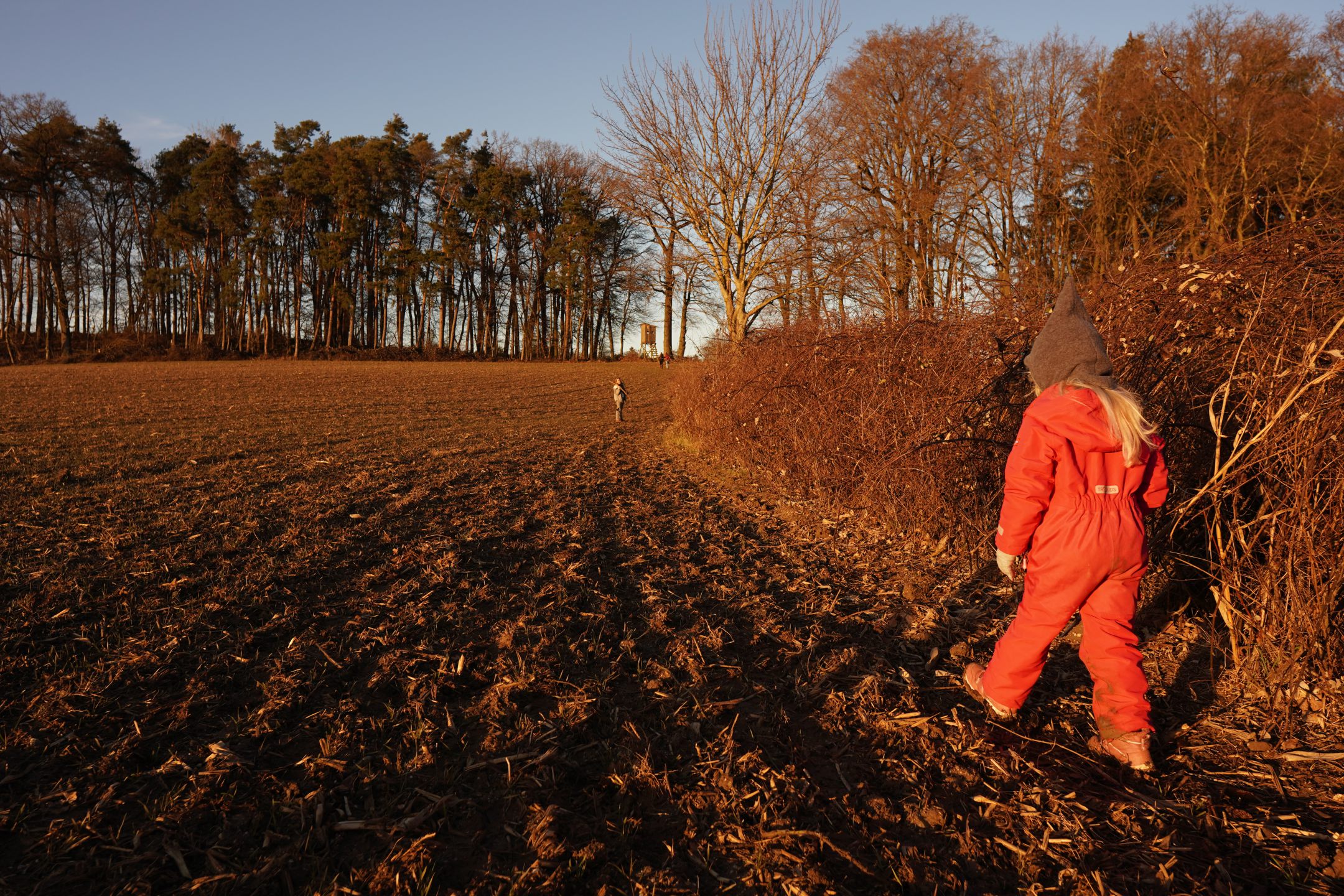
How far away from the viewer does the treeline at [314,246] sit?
3450 cm

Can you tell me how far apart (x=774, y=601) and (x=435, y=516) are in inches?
132

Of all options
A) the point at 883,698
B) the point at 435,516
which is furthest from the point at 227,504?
the point at 883,698

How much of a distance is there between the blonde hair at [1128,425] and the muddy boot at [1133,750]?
1026 millimetres

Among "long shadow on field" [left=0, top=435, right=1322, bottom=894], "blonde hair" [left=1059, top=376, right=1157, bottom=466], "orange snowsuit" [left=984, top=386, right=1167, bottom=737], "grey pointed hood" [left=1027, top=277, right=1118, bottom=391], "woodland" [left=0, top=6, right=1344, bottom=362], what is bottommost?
"long shadow on field" [left=0, top=435, right=1322, bottom=894]

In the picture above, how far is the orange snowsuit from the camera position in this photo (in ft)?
8.13

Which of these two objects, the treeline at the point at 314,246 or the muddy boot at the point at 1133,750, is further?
the treeline at the point at 314,246

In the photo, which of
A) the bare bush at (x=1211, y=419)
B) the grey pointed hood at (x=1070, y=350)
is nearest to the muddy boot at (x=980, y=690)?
the bare bush at (x=1211, y=419)

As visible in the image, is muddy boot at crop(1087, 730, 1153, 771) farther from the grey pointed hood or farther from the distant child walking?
the grey pointed hood

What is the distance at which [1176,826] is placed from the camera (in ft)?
7.16

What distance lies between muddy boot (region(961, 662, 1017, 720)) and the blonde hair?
43.7 inches

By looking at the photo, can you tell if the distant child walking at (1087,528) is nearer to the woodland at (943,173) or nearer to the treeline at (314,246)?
the woodland at (943,173)

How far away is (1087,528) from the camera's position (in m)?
2.48

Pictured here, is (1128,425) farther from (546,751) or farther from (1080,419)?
(546,751)

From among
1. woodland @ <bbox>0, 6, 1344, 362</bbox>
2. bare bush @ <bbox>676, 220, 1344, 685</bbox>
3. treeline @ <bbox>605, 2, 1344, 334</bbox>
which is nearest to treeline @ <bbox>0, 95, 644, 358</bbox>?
woodland @ <bbox>0, 6, 1344, 362</bbox>
